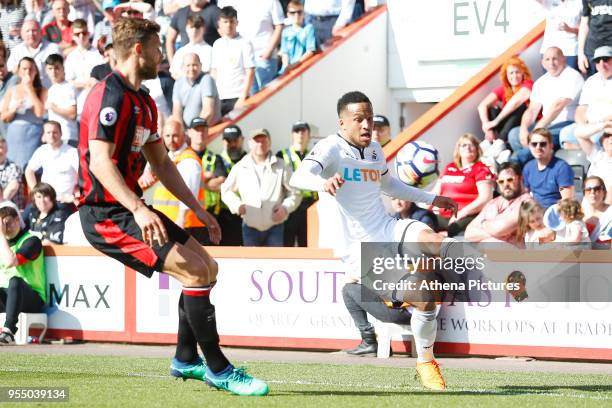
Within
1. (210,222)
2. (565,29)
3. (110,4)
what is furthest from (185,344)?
(110,4)

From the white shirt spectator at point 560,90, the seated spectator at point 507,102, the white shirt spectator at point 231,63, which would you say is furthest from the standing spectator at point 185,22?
the white shirt spectator at point 560,90

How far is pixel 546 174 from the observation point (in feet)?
42.7

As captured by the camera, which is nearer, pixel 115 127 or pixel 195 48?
pixel 115 127

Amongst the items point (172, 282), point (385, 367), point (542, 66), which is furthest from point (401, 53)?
point (385, 367)

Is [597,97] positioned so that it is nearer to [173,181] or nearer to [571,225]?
[571,225]

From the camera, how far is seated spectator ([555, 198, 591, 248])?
1168 centimetres

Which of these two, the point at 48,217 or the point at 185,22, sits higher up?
the point at 185,22

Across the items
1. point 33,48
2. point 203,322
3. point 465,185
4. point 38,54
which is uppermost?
point 33,48

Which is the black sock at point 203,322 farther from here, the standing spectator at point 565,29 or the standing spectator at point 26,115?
the standing spectator at point 26,115

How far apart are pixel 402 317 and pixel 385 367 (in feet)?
4.17

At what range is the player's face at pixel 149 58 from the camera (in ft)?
25.0

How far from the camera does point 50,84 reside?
59.4 feet

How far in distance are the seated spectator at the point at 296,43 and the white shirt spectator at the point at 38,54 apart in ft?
11.8

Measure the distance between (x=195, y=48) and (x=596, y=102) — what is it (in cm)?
583
